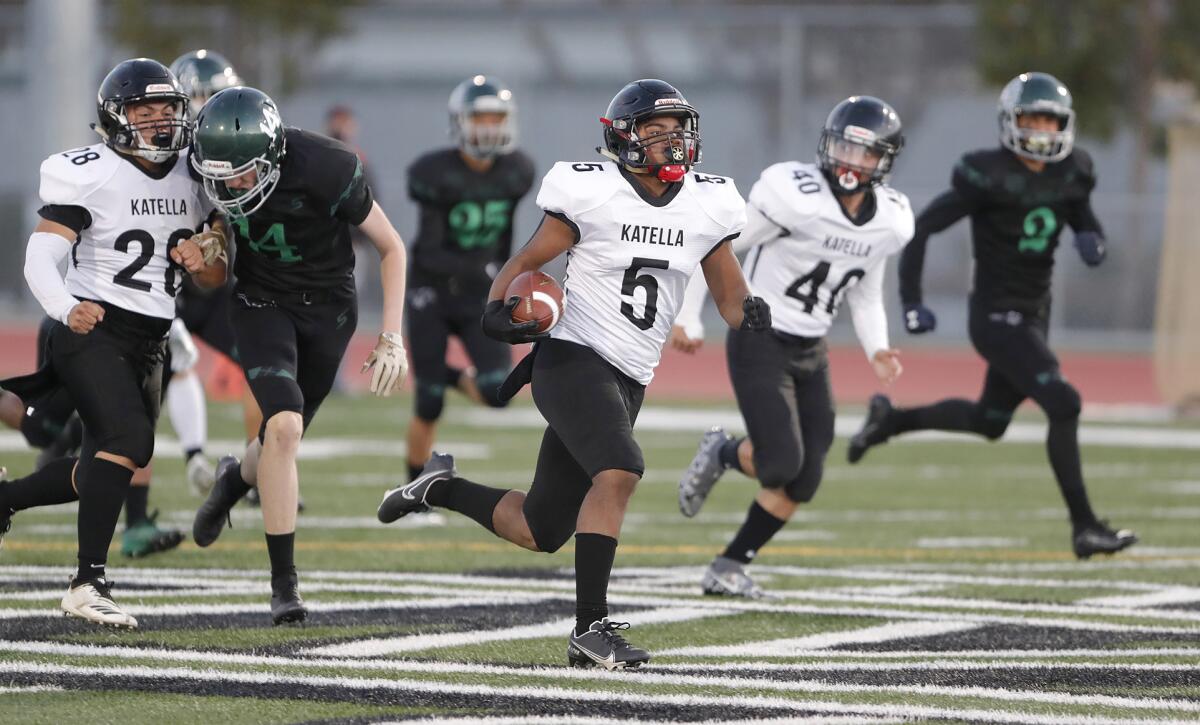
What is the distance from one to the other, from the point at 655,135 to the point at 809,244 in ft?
5.68

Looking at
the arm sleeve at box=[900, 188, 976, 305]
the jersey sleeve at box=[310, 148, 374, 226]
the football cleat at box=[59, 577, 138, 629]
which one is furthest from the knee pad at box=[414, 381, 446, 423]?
the football cleat at box=[59, 577, 138, 629]

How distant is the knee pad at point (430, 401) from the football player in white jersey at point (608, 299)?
3660 millimetres

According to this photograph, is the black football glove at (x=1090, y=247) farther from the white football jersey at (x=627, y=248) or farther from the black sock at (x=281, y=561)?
the black sock at (x=281, y=561)

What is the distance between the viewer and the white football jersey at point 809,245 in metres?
7.68

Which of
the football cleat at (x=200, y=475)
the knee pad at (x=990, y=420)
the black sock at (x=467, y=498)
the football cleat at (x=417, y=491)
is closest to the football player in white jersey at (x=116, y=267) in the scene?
the football cleat at (x=417, y=491)

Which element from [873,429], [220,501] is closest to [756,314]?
[220,501]

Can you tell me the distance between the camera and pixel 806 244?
7711 mm

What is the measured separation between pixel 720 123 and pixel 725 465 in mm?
15494

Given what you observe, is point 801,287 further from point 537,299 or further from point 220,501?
point 220,501

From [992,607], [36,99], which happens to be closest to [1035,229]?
[992,607]

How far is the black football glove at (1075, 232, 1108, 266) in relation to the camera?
8.95 m

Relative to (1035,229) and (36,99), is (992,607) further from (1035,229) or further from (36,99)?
(36,99)

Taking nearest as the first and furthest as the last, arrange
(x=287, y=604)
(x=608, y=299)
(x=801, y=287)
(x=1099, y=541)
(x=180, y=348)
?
1. (x=608, y=299)
2. (x=287, y=604)
3. (x=801, y=287)
4. (x=1099, y=541)
5. (x=180, y=348)

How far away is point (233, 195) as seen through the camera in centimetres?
650
